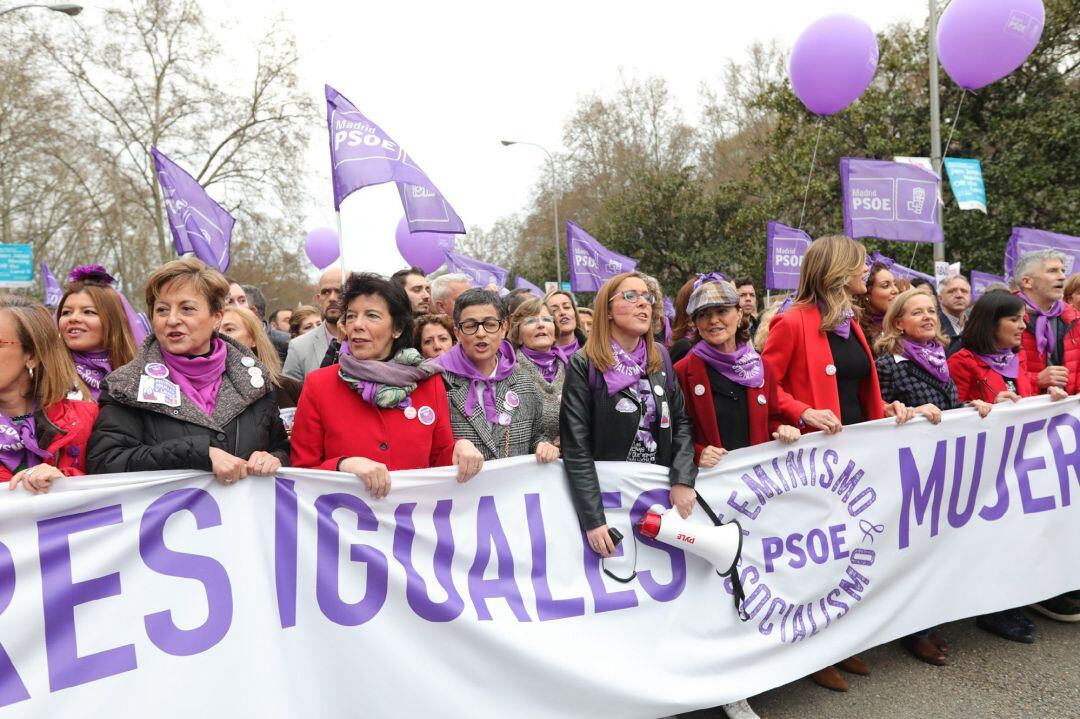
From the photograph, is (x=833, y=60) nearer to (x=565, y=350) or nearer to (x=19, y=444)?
(x=565, y=350)

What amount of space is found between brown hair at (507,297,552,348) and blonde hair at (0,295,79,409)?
7.19ft

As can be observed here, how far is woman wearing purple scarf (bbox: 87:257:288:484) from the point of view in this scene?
96.9 inches

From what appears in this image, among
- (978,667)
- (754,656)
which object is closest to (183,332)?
(754,656)

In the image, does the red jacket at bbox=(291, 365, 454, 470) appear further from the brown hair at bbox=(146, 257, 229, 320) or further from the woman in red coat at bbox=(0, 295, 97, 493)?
the woman in red coat at bbox=(0, 295, 97, 493)

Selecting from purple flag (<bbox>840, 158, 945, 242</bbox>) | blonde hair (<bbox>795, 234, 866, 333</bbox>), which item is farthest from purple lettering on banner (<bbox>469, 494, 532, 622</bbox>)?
purple flag (<bbox>840, 158, 945, 242</bbox>)

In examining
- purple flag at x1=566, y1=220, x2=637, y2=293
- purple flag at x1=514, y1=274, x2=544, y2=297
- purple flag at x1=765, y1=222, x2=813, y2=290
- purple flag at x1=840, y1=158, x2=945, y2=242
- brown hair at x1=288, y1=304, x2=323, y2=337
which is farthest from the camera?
purple flag at x1=566, y1=220, x2=637, y2=293

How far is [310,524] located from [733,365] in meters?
1.96

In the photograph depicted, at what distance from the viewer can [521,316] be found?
4.12m

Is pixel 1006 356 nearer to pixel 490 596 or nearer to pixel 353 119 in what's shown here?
pixel 490 596

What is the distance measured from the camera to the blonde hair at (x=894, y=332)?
4004 mm

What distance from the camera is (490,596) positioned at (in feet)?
9.29

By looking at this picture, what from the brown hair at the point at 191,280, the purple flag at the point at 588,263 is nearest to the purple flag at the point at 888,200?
the purple flag at the point at 588,263

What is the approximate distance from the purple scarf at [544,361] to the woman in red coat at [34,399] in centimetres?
215

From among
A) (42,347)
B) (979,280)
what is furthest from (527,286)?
(42,347)
